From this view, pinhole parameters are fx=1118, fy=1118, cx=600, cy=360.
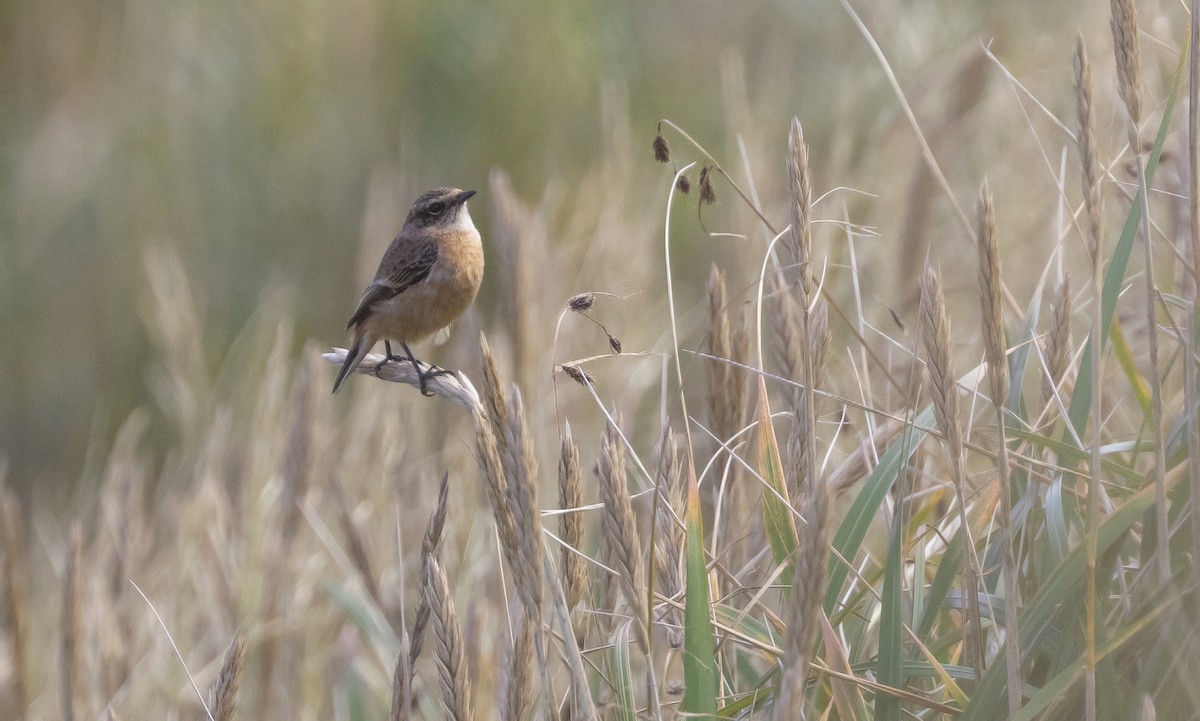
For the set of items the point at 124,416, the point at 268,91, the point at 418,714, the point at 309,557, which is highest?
the point at 268,91

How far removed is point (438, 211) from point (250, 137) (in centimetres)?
229

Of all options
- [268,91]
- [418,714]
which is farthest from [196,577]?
[268,91]

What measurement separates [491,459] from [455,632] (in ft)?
0.63

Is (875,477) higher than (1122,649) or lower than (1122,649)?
higher

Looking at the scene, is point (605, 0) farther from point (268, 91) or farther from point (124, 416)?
point (124, 416)

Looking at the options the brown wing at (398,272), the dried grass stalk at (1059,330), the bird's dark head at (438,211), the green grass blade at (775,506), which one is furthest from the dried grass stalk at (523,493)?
the bird's dark head at (438,211)

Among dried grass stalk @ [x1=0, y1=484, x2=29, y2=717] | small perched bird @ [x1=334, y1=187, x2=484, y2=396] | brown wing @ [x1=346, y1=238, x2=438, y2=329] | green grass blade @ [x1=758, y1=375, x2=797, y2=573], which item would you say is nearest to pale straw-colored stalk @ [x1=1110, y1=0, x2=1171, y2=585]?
green grass blade @ [x1=758, y1=375, x2=797, y2=573]

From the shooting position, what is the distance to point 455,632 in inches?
48.0

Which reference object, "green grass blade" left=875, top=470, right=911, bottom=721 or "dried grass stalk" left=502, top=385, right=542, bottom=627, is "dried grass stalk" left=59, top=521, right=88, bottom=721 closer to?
"dried grass stalk" left=502, top=385, right=542, bottom=627

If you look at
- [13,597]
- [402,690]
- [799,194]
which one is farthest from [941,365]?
[13,597]

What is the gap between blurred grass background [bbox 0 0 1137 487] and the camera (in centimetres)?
546

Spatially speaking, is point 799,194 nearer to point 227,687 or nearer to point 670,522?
point 670,522

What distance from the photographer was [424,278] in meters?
3.58

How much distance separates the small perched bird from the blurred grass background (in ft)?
4.45
